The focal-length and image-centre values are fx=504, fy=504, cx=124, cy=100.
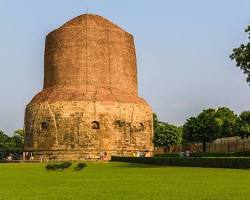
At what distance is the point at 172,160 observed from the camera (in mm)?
26500

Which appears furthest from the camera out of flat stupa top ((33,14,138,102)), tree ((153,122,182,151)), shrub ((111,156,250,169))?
tree ((153,122,182,151))

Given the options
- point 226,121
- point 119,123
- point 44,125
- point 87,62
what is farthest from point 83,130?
point 226,121

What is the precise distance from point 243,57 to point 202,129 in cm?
2196

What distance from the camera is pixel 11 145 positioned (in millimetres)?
67500

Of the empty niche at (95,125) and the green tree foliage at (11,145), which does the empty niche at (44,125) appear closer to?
the empty niche at (95,125)

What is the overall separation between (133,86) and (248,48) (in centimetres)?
2619

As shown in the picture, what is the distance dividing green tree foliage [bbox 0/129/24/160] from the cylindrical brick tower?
63.6 feet

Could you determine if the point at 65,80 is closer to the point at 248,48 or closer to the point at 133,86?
the point at 133,86

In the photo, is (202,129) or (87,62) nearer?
(202,129)

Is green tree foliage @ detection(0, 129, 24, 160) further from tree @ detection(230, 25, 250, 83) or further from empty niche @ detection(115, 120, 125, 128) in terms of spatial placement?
tree @ detection(230, 25, 250, 83)

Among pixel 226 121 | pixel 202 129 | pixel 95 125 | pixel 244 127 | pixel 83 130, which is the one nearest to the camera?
pixel 244 127

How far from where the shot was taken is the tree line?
44375mm

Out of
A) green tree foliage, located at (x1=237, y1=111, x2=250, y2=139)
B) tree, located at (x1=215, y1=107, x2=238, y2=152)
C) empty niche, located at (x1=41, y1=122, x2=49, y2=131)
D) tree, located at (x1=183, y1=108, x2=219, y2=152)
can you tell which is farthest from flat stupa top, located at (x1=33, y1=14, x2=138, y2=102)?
tree, located at (x1=215, y1=107, x2=238, y2=152)

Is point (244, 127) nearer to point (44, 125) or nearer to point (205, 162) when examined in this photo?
point (205, 162)
